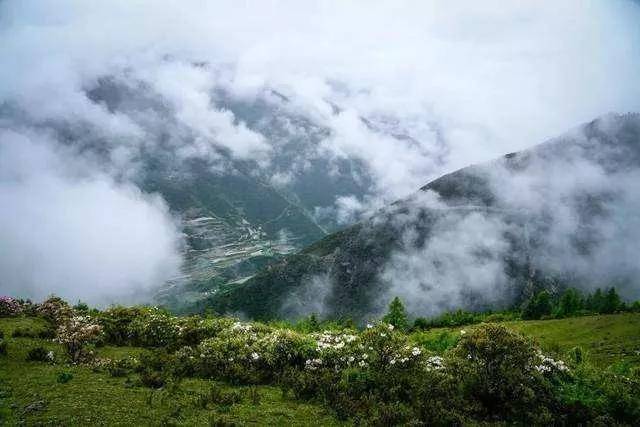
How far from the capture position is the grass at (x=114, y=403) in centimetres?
2270

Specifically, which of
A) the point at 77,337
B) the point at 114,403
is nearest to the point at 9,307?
the point at 77,337

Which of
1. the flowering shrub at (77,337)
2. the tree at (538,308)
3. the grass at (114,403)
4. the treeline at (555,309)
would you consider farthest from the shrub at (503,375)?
the tree at (538,308)

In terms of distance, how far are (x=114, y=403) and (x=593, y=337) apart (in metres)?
89.1

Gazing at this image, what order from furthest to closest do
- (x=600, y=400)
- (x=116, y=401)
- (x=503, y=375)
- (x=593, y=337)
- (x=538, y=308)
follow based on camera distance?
(x=538, y=308) → (x=593, y=337) → (x=503, y=375) → (x=600, y=400) → (x=116, y=401)

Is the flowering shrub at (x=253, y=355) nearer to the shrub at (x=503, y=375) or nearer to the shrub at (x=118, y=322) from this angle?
the shrub at (x=118, y=322)

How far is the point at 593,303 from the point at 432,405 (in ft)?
437

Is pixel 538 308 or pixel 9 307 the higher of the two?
pixel 9 307

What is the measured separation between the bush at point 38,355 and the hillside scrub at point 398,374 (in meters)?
0.10

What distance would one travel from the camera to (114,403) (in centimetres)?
2466

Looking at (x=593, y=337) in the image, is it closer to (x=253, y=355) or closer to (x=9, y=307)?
(x=253, y=355)

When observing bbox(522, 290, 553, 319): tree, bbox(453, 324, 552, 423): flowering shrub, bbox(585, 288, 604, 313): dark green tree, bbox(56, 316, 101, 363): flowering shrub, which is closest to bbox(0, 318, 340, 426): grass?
bbox(56, 316, 101, 363): flowering shrub

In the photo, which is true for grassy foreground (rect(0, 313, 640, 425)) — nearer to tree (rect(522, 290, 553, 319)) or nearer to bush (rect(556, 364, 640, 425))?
bush (rect(556, 364, 640, 425))

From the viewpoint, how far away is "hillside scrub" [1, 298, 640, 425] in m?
26.8

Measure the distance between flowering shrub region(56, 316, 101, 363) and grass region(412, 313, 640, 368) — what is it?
3732 cm
